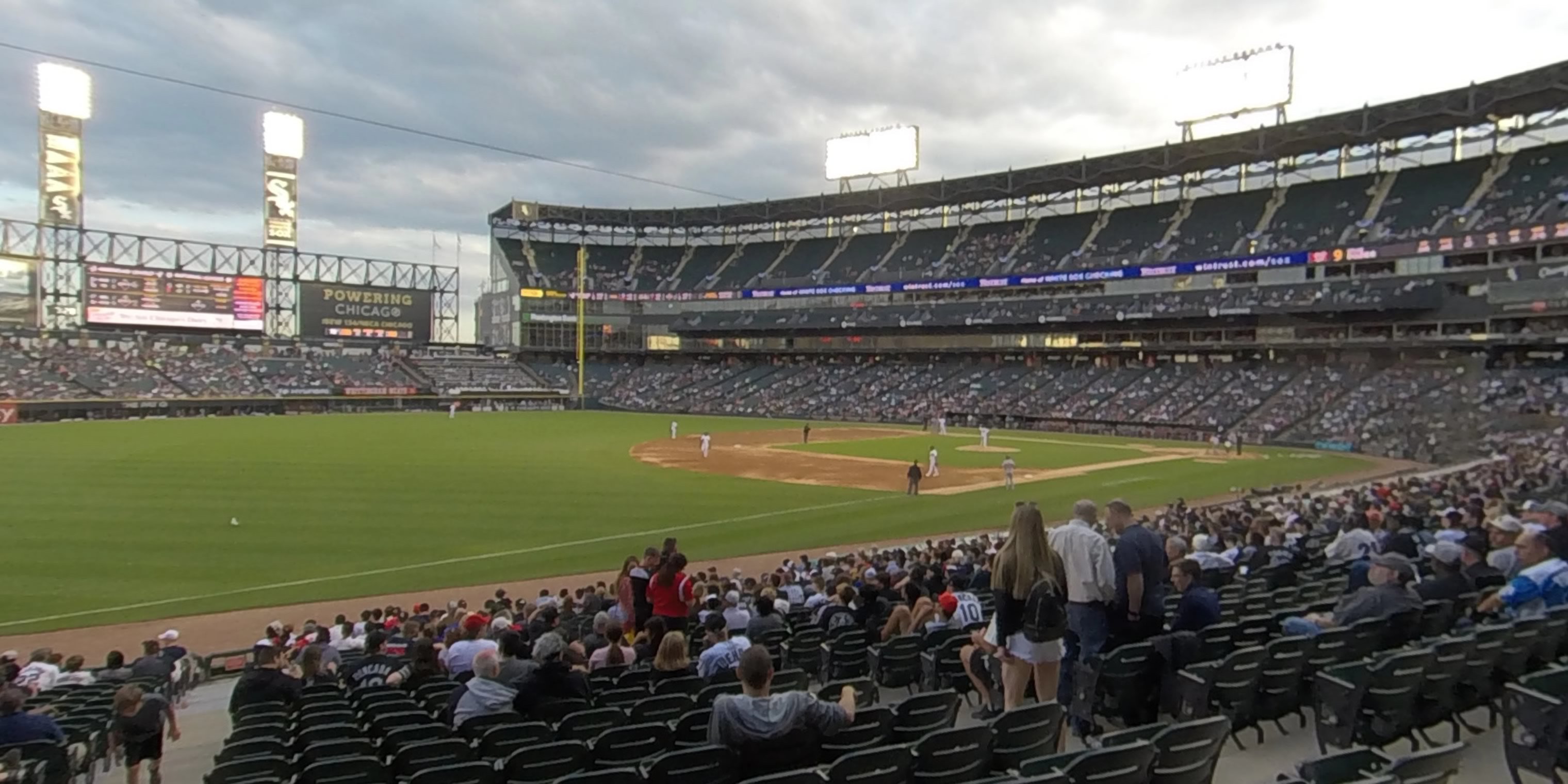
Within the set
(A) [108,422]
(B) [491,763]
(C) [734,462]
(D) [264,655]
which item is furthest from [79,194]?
(B) [491,763]

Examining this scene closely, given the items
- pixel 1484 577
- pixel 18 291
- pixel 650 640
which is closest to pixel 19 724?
pixel 650 640

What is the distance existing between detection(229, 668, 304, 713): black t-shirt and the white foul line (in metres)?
10.1

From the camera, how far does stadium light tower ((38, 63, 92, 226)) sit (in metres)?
61.5

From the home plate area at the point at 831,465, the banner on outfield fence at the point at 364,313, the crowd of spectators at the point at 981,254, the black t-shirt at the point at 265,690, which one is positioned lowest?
the home plate area at the point at 831,465

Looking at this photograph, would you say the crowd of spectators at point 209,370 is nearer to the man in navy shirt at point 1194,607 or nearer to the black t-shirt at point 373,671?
the black t-shirt at point 373,671

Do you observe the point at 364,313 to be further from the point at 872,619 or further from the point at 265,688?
the point at 872,619

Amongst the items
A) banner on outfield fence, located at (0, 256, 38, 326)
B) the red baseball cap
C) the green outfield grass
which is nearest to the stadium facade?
banner on outfield fence, located at (0, 256, 38, 326)

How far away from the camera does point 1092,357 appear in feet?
227

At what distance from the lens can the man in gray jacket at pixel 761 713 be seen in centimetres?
490

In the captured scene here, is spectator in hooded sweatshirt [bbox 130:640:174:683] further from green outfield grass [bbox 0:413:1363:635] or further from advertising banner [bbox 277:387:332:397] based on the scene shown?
advertising banner [bbox 277:387:332:397]

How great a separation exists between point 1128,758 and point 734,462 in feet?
117

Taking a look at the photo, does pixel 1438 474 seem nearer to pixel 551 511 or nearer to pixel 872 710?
pixel 551 511

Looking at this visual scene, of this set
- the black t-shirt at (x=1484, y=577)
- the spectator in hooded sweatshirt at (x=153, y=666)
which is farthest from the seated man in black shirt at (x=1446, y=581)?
the spectator in hooded sweatshirt at (x=153, y=666)

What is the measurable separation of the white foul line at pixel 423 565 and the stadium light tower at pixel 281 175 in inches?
2542
